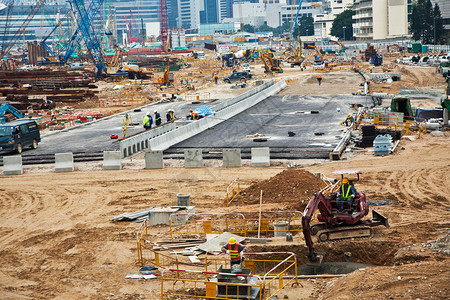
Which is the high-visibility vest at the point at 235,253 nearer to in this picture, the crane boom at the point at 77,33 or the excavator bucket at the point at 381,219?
the excavator bucket at the point at 381,219

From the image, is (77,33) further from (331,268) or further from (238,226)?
(331,268)

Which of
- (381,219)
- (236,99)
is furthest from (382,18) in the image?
(381,219)

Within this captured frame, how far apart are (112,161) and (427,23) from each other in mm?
111397

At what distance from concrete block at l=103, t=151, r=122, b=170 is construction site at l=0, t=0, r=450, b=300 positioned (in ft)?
0.25

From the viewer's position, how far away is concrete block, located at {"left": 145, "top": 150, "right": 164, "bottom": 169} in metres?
30.7

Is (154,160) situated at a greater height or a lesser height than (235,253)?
lesser

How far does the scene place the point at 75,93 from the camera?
69125mm

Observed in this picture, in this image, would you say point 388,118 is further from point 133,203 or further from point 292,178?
point 133,203

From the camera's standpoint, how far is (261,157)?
2989 centimetres

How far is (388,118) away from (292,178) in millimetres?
16196

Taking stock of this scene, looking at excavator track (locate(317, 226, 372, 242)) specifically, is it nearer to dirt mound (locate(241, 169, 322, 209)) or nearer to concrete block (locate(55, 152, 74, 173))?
dirt mound (locate(241, 169, 322, 209))

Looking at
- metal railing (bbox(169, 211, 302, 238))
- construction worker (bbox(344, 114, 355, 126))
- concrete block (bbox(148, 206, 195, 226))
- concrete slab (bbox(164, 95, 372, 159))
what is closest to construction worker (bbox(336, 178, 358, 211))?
metal railing (bbox(169, 211, 302, 238))

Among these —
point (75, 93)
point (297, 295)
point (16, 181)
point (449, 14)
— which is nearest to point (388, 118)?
point (16, 181)

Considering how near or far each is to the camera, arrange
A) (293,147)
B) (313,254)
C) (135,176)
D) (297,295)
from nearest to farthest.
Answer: (297,295) → (313,254) → (135,176) → (293,147)
